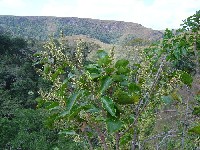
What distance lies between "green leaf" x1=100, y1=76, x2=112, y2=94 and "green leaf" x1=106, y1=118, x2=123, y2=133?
0.21 metres

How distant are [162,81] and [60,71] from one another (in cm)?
85

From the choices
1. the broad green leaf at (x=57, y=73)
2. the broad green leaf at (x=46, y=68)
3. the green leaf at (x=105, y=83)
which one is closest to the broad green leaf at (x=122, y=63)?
the green leaf at (x=105, y=83)

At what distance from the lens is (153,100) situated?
110 inches

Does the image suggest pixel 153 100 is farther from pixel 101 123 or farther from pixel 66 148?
pixel 66 148

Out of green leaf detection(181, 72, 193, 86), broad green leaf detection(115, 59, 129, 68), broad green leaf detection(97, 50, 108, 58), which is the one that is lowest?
green leaf detection(181, 72, 193, 86)

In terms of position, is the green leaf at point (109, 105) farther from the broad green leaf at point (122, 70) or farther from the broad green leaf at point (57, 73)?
the broad green leaf at point (57, 73)

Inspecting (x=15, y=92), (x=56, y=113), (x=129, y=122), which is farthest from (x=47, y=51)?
(x=15, y=92)

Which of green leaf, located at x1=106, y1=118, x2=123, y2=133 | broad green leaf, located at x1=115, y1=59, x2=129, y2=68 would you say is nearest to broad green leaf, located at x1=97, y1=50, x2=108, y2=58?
broad green leaf, located at x1=115, y1=59, x2=129, y2=68

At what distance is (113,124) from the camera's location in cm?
220

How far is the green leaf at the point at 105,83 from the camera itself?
2.27m

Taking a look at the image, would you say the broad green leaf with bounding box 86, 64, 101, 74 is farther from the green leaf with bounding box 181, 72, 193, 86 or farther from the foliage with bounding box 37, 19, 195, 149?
the green leaf with bounding box 181, 72, 193, 86

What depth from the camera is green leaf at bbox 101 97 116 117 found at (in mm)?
2170

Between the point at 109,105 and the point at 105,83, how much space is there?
0.18 meters

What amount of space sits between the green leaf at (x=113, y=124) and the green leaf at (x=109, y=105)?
0.23 ft
